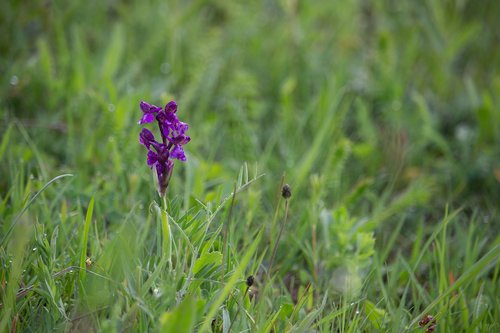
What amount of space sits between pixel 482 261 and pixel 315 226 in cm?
80

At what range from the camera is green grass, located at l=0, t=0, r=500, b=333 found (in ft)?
5.49

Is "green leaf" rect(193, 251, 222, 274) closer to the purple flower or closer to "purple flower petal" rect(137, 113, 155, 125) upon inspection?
the purple flower

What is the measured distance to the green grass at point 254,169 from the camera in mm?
1675

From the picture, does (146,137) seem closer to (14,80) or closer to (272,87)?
(14,80)

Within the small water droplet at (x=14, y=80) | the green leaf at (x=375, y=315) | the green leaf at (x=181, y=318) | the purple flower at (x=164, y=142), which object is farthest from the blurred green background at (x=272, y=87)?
the green leaf at (x=181, y=318)

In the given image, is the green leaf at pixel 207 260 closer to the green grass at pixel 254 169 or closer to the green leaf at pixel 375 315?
the green grass at pixel 254 169

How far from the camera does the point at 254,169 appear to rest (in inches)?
103

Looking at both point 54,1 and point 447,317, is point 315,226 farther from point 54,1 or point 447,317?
point 54,1

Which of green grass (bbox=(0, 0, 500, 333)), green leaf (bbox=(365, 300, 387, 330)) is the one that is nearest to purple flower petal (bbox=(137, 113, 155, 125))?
green grass (bbox=(0, 0, 500, 333))

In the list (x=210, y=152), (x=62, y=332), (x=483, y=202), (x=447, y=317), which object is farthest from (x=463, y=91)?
(x=62, y=332)

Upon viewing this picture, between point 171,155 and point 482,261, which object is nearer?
point 482,261

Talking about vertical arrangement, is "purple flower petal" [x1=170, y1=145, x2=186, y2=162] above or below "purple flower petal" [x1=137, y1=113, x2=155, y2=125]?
below

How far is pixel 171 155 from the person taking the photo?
1.71 m

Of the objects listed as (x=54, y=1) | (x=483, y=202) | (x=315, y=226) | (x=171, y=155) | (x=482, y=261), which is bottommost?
(x=483, y=202)
